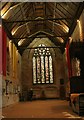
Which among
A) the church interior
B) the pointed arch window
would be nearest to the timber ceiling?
the church interior

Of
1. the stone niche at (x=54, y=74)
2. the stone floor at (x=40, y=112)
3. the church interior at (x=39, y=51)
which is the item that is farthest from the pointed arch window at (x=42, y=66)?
the stone floor at (x=40, y=112)

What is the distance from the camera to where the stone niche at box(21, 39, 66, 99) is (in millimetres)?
27312

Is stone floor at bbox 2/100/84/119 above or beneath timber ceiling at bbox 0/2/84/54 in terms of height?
beneath

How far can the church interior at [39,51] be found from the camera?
59.8 feet

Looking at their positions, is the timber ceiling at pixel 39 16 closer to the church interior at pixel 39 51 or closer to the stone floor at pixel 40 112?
the church interior at pixel 39 51

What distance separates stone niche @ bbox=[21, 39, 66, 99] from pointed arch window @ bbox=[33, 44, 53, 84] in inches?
17.3

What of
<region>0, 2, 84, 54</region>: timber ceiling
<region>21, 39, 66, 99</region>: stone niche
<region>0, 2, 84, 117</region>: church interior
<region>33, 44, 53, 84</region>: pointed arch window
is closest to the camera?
<region>0, 2, 84, 54</region>: timber ceiling

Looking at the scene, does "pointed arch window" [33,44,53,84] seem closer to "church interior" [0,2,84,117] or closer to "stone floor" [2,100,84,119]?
Result: "church interior" [0,2,84,117]

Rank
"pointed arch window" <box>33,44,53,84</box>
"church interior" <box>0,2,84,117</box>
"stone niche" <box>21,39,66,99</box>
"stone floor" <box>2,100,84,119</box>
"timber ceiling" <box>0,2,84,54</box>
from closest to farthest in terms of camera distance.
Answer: "stone floor" <box>2,100,84,119</box> < "timber ceiling" <box>0,2,84,54</box> < "church interior" <box>0,2,84,117</box> < "stone niche" <box>21,39,66,99</box> < "pointed arch window" <box>33,44,53,84</box>

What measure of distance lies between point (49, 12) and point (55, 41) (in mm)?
8021

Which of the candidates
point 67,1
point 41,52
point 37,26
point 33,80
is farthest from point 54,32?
point 67,1


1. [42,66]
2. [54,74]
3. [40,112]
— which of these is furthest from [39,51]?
[40,112]

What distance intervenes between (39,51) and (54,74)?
3440 mm

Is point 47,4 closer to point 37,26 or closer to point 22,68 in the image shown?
point 37,26
